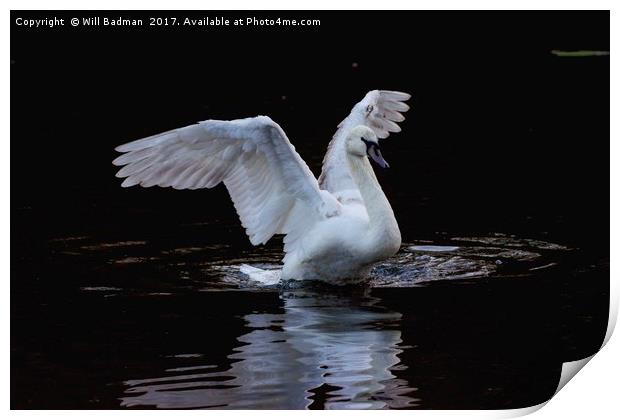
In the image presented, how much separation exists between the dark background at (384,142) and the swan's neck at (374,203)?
0.20 m

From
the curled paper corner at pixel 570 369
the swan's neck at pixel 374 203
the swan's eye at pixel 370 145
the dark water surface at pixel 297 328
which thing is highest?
the swan's eye at pixel 370 145

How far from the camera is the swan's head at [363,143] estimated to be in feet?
16.7

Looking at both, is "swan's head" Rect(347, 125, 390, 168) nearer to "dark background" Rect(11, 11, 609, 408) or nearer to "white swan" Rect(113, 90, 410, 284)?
"white swan" Rect(113, 90, 410, 284)

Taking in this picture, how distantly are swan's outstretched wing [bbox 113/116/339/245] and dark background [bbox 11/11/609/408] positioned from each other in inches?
9.1

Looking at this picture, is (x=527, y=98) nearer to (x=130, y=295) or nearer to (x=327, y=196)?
(x=327, y=196)

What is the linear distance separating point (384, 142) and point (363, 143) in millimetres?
2487

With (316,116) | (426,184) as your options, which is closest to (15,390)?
(426,184)

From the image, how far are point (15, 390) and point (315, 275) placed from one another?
5.03 feet

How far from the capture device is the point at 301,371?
13.0 ft

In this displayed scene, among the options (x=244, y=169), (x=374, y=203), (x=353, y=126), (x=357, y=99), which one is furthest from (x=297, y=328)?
(x=357, y=99)

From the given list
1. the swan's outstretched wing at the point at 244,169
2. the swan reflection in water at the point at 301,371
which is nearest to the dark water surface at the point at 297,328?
the swan reflection in water at the point at 301,371

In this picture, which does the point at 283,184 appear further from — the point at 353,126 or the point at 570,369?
the point at 570,369

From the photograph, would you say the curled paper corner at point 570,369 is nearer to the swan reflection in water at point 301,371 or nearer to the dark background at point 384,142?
the dark background at point 384,142
